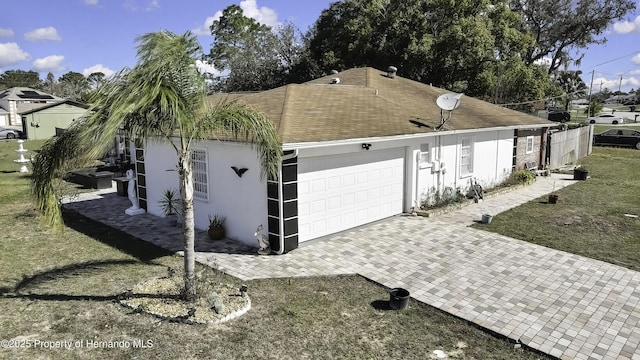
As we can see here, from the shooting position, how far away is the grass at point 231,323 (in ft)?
19.2

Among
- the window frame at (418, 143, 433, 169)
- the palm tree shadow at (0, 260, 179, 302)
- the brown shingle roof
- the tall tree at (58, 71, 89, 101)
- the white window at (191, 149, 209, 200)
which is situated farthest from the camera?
the tall tree at (58, 71, 89, 101)

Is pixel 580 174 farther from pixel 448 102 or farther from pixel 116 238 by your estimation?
pixel 116 238

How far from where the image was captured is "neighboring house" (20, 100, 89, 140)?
39875 millimetres

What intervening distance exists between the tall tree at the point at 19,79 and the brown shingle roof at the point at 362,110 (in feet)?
334

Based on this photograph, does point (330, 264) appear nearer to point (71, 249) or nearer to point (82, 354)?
point (82, 354)

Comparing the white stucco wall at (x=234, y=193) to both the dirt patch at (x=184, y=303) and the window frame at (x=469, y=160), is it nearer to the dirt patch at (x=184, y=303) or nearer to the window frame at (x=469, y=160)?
the dirt patch at (x=184, y=303)

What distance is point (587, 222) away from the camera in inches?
488

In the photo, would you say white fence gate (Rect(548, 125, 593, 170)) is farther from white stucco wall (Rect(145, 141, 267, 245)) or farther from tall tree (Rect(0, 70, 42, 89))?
tall tree (Rect(0, 70, 42, 89))

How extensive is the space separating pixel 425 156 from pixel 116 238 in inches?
364

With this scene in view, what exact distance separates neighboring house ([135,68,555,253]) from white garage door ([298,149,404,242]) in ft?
0.09

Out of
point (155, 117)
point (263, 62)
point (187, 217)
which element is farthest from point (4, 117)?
point (187, 217)

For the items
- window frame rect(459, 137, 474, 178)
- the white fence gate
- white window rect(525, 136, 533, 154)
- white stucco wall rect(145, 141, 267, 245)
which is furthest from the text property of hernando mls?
the white fence gate

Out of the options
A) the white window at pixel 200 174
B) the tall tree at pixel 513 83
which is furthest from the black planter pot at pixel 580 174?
the white window at pixel 200 174

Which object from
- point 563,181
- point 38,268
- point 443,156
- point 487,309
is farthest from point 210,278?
point 563,181
